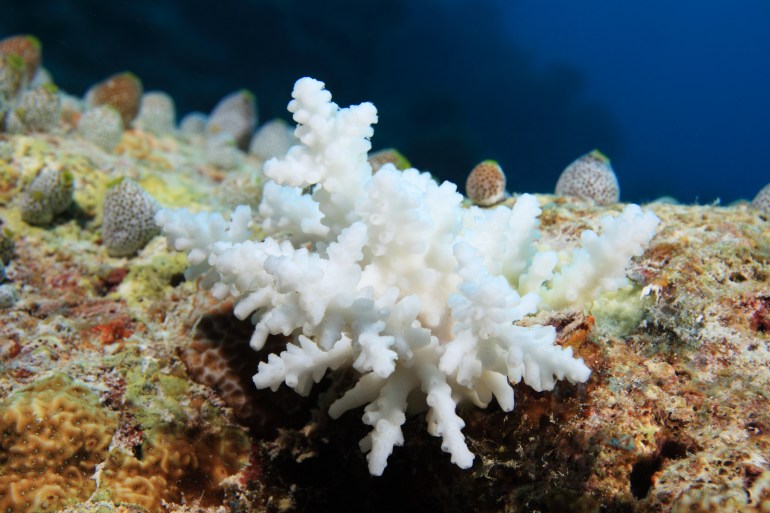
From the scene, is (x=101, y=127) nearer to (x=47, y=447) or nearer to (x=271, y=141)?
(x=271, y=141)

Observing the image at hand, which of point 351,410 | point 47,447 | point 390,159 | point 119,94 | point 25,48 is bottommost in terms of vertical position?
point 47,447

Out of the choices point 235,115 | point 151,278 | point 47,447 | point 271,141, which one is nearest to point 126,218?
point 151,278

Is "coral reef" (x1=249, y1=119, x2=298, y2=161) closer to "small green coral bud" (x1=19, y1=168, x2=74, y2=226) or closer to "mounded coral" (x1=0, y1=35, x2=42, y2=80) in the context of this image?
"mounded coral" (x1=0, y1=35, x2=42, y2=80)

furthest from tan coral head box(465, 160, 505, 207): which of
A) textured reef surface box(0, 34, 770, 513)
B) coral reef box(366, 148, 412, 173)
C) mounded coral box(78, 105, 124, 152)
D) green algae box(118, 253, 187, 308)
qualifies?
mounded coral box(78, 105, 124, 152)

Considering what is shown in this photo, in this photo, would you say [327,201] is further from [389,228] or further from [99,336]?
[99,336]

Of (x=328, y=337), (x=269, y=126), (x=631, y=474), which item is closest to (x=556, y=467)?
(x=631, y=474)

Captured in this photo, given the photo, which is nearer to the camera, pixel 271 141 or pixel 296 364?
pixel 296 364
